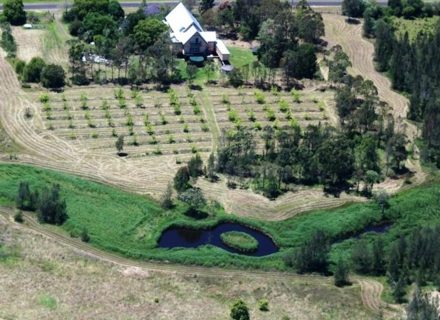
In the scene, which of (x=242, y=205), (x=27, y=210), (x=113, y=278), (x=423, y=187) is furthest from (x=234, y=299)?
(x=423, y=187)

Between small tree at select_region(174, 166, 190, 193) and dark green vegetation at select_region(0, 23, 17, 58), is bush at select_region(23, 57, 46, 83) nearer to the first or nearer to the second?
dark green vegetation at select_region(0, 23, 17, 58)

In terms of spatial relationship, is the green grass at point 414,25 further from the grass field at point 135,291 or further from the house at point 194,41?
the grass field at point 135,291

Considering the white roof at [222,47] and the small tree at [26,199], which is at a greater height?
the white roof at [222,47]

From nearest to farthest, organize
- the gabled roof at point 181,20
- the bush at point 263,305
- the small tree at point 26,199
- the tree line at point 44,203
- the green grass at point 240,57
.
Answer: the bush at point 263,305 < the tree line at point 44,203 < the small tree at point 26,199 < the green grass at point 240,57 < the gabled roof at point 181,20

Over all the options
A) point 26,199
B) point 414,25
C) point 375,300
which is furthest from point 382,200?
point 414,25

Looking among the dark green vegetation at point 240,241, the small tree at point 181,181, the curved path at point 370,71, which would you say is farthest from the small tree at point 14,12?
the dark green vegetation at point 240,241

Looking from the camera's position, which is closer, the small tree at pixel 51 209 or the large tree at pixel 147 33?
the small tree at pixel 51 209

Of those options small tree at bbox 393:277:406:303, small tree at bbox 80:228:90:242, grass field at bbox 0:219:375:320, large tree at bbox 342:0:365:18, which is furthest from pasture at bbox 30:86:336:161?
small tree at bbox 393:277:406:303

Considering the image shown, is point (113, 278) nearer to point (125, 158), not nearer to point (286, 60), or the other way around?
point (125, 158)
